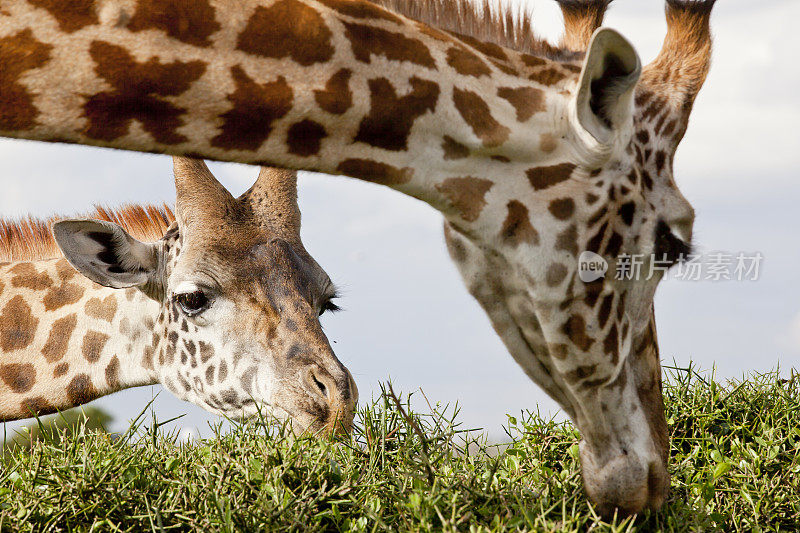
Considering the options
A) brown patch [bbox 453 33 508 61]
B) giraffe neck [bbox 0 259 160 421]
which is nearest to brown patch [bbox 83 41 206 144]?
brown patch [bbox 453 33 508 61]

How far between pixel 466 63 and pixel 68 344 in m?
3.23

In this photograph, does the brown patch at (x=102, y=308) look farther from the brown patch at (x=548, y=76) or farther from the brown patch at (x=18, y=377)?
the brown patch at (x=548, y=76)

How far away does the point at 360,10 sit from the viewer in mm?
2619

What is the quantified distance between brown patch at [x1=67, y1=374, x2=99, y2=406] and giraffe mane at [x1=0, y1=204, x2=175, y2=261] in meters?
1.00

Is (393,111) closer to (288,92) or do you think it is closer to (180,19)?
(288,92)

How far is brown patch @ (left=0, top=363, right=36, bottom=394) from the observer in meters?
4.67

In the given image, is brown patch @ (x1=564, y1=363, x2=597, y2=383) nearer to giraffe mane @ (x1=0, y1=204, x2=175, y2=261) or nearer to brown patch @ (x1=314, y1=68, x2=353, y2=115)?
brown patch @ (x1=314, y1=68, x2=353, y2=115)

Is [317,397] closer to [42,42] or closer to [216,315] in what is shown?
[216,315]

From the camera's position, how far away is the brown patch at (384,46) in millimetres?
2547

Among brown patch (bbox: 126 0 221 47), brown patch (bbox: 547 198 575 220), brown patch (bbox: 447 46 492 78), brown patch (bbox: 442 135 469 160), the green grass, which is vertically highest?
brown patch (bbox: 447 46 492 78)

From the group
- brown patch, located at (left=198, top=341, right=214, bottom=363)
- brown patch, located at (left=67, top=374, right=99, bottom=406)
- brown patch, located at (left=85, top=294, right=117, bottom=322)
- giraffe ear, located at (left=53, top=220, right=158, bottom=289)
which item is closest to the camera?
giraffe ear, located at (left=53, top=220, right=158, bottom=289)

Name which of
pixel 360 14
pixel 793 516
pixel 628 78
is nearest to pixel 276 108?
pixel 360 14

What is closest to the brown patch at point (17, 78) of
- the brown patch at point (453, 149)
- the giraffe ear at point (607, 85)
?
the brown patch at point (453, 149)

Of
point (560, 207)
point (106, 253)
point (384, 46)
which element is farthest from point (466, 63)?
point (106, 253)
